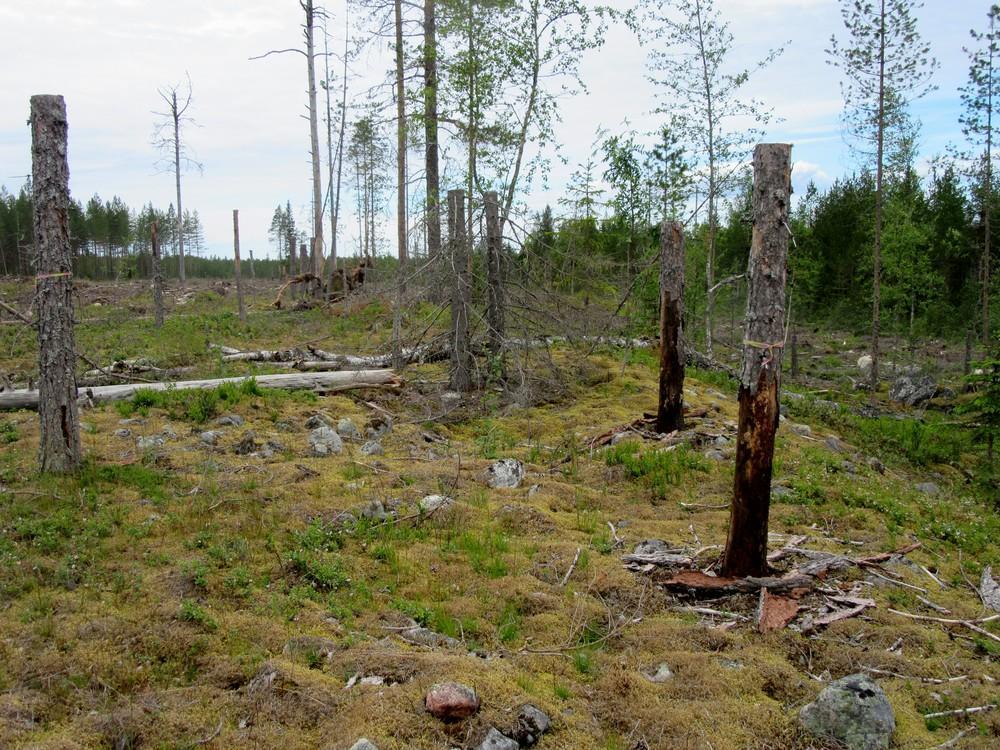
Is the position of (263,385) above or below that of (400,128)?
below

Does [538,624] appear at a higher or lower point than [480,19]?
lower

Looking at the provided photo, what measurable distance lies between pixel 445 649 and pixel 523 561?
1459mm

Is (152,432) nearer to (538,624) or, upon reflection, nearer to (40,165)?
(40,165)

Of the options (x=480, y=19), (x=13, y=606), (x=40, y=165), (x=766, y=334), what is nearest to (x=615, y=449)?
(x=766, y=334)

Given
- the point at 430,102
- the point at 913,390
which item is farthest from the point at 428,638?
the point at 913,390

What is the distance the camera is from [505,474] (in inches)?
299

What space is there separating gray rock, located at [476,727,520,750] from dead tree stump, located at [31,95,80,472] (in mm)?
5265

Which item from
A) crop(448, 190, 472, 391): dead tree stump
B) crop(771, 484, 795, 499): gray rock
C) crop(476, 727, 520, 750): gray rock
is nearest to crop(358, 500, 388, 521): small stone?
crop(476, 727, 520, 750): gray rock

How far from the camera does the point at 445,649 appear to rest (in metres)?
4.26

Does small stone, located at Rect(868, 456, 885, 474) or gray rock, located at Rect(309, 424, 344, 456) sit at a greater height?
gray rock, located at Rect(309, 424, 344, 456)

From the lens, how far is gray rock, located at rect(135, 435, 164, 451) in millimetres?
7621

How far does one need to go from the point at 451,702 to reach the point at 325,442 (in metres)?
5.28

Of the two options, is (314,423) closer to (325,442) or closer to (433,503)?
(325,442)

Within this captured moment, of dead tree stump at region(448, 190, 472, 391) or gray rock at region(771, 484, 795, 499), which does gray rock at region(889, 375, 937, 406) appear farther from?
dead tree stump at region(448, 190, 472, 391)
